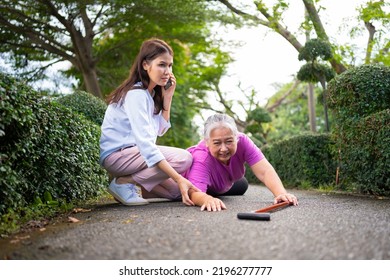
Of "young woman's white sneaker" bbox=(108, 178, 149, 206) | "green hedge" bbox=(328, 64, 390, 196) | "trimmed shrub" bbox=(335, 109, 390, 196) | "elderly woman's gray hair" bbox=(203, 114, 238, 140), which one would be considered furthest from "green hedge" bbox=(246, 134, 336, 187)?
"young woman's white sneaker" bbox=(108, 178, 149, 206)

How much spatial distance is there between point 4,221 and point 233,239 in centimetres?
150

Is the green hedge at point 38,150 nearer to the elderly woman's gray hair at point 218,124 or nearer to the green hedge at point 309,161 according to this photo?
the elderly woman's gray hair at point 218,124

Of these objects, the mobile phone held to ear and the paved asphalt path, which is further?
the mobile phone held to ear

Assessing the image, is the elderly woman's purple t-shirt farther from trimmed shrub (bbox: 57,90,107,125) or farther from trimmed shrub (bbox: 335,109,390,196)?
trimmed shrub (bbox: 57,90,107,125)

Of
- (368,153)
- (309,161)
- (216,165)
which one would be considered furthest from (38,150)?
(309,161)

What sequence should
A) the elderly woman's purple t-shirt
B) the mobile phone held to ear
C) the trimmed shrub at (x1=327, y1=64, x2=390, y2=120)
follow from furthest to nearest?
the trimmed shrub at (x1=327, y1=64, x2=390, y2=120) < the mobile phone held to ear < the elderly woman's purple t-shirt

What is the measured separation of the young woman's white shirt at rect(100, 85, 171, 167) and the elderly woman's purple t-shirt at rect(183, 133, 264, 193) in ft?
1.43

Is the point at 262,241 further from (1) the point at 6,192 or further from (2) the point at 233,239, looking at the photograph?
(1) the point at 6,192

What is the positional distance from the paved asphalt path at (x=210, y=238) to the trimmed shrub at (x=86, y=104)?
10.9 feet

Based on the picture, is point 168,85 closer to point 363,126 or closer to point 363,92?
point 363,126

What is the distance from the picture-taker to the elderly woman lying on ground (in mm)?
3287

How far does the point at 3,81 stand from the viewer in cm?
265

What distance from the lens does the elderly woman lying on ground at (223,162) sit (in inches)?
129
